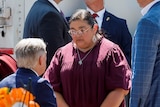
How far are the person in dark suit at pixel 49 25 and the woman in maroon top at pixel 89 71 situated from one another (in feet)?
0.94

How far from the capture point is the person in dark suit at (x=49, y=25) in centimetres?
371

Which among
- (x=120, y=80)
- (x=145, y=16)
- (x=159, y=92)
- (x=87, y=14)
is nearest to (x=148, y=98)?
(x=159, y=92)

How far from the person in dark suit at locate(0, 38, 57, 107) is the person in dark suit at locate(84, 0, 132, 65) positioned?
3.52 ft

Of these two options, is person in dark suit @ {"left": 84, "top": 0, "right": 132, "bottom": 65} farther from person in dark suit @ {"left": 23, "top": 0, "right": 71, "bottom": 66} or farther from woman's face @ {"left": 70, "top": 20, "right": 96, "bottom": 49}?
woman's face @ {"left": 70, "top": 20, "right": 96, "bottom": 49}

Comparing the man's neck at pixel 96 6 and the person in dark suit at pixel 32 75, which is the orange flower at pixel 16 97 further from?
the man's neck at pixel 96 6

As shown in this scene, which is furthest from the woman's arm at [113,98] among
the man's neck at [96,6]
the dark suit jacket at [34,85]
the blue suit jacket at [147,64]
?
the man's neck at [96,6]

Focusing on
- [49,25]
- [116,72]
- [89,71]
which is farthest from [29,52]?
[49,25]

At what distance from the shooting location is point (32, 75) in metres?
2.94

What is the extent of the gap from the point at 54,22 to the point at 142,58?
0.92m

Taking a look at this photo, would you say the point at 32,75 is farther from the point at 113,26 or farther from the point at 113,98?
the point at 113,26

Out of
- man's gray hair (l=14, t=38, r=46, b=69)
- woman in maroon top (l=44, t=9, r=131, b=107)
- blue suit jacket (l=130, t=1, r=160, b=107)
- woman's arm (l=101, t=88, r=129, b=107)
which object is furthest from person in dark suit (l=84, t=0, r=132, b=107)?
man's gray hair (l=14, t=38, r=46, b=69)

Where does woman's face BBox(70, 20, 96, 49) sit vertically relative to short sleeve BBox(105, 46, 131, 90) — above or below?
above

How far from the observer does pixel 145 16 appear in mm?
3078

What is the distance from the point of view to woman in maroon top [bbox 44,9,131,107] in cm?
329
